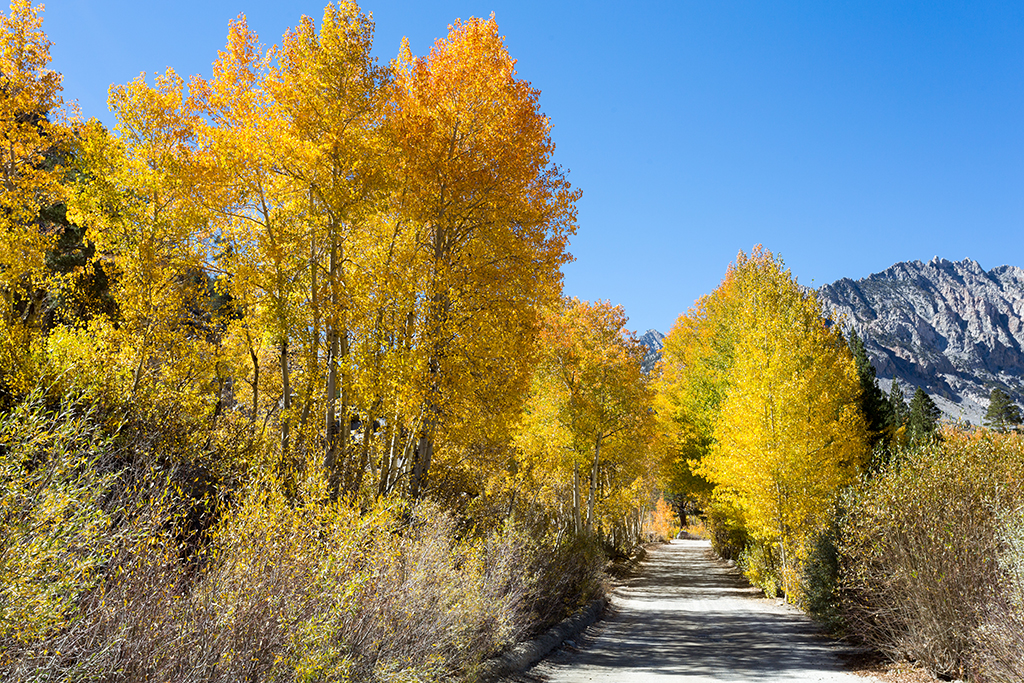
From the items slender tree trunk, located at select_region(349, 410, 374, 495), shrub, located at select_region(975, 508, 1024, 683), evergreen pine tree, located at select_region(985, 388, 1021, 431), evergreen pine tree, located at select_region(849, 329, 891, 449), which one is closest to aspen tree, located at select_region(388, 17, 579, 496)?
slender tree trunk, located at select_region(349, 410, 374, 495)

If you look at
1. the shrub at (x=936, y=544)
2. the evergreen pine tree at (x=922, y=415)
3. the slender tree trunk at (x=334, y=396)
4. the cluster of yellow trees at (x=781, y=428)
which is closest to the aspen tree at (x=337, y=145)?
the slender tree trunk at (x=334, y=396)

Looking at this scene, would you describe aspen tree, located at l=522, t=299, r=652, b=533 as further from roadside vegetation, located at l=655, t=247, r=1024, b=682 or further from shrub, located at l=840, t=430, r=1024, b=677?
shrub, located at l=840, t=430, r=1024, b=677

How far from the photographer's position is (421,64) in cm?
1187

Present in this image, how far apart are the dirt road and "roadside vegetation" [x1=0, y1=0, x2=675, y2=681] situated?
1.03 metres

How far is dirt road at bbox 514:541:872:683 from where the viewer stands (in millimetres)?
8523

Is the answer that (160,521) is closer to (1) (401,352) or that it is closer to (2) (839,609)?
(1) (401,352)

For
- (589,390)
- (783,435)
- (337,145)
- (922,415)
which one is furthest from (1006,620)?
(922,415)

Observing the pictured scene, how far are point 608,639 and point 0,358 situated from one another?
10.4 m

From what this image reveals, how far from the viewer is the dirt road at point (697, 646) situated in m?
8.52

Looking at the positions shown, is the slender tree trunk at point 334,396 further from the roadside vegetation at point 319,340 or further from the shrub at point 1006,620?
the shrub at point 1006,620

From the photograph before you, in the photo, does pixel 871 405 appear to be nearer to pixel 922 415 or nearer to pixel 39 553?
pixel 922 415

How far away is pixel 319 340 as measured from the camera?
38.4 feet

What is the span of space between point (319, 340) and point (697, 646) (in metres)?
8.62

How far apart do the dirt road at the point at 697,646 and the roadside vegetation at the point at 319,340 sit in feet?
3.36
